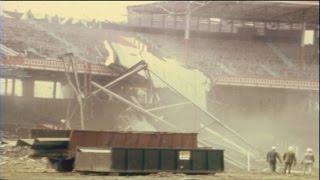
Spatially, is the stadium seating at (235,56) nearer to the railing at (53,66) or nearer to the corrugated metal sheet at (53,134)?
the railing at (53,66)

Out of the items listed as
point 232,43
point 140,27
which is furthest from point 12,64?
point 232,43

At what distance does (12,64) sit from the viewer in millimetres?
37844

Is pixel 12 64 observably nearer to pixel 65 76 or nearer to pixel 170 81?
pixel 65 76

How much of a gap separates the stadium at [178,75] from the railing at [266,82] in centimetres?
7

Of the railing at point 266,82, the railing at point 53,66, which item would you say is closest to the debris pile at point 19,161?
the railing at point 53,66

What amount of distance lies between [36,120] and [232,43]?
22.4 metres

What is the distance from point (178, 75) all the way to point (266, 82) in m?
8.65

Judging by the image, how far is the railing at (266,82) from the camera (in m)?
44.7

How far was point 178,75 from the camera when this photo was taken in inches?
1599

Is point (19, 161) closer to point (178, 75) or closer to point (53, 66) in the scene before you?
point (53, 66)

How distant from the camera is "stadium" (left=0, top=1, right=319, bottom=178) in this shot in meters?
38.3

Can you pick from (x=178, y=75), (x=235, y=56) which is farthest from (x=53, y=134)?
(x=235, y=56)

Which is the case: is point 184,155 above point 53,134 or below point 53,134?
below

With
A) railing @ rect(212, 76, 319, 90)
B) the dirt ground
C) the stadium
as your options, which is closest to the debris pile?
the dirt ground
